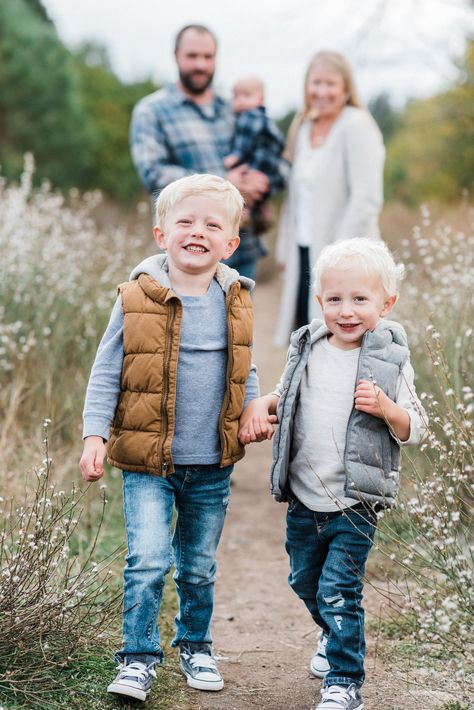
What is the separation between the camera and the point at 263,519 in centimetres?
537

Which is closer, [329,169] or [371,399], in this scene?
[371,399]

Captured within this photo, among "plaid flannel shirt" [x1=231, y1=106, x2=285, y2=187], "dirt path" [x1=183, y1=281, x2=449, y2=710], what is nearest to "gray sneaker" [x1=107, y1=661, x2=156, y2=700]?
"dirt path" [x1=183, y1=281, x2=449, y2=710]

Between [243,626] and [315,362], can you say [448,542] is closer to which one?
[315,362]

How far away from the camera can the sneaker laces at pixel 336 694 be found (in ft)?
9.43

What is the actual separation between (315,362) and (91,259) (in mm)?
4146

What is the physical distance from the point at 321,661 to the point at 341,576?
55 cm

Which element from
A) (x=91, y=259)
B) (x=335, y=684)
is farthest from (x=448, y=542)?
(x=91, y=259)

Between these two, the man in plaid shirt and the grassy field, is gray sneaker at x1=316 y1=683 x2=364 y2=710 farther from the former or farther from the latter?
the man in plaid shirt

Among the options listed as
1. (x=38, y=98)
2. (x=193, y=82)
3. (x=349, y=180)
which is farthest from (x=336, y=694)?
(x=38, y=98)

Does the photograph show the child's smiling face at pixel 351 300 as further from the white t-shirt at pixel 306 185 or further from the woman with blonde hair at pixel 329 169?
the white t-shirt at pixel 306 185

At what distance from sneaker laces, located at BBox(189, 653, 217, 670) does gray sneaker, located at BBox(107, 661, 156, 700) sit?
11.6 inches

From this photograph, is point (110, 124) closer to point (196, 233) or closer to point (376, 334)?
point (196, 233)

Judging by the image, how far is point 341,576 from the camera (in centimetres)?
291

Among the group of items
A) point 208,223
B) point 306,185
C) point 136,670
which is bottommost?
point 136,670
